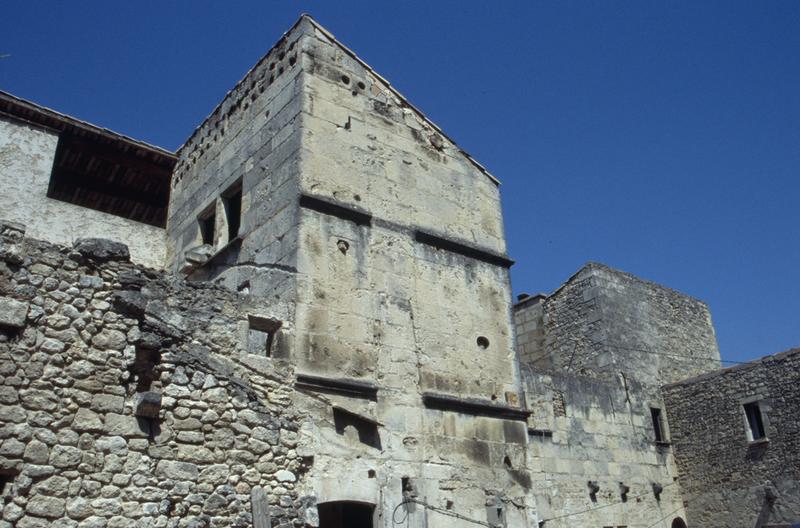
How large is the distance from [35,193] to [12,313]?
5.39 meters

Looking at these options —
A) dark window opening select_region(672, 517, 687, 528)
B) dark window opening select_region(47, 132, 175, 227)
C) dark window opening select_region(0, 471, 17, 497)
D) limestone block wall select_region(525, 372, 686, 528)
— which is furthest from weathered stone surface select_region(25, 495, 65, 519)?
dark window opening select_region(672, 517, 687, 528)

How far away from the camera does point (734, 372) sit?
48.3 ft

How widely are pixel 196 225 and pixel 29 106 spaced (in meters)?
2.96

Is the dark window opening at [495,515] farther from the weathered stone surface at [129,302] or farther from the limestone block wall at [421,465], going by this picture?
the weathered stone surface at [129,302]

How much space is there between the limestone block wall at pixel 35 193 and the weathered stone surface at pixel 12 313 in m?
5.03

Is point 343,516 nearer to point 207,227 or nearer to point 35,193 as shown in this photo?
point 207,227

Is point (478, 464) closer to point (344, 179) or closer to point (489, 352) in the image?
point (489, 352)

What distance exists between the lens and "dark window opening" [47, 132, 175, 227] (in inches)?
457

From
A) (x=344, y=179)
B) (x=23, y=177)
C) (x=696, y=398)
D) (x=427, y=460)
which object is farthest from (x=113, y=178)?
(x=696, y=398)

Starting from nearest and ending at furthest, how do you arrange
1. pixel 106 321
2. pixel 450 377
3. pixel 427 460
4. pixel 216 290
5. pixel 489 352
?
pixel 106 321
pixel 216 290
pixel 427 460
pixel 450 377
pixel 489 352

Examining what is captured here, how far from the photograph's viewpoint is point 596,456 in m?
13.2

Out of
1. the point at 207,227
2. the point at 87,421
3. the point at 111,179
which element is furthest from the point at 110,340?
the point at 111,179

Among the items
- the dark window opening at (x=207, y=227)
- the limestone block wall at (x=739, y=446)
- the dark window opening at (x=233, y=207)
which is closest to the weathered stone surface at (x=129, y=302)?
the dark window opening at (x=233, y=207)

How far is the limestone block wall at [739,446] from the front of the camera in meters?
13.6
